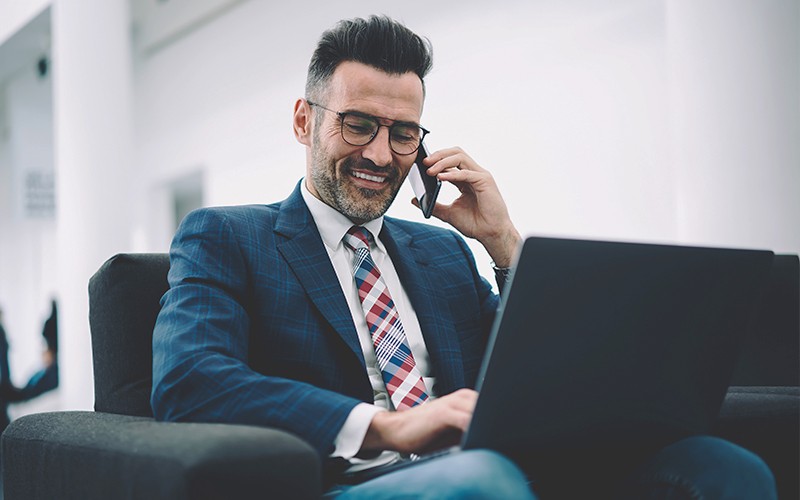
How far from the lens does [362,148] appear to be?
5.48ft

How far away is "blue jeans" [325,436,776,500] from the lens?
0.97 metres

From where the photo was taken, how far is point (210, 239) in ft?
4.94

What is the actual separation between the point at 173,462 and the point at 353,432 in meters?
0.30

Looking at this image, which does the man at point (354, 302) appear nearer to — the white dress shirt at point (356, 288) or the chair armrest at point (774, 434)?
the white dress shirt at point (356, 288)

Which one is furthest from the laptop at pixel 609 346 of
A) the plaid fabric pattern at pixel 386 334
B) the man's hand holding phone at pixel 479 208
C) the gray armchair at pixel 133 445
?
the man's hand holding phone at pixel 479 208

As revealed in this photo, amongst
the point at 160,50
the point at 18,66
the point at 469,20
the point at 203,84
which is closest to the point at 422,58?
the point at 469,20

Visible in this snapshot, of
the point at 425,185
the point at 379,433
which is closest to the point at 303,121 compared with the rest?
the point at 425,185

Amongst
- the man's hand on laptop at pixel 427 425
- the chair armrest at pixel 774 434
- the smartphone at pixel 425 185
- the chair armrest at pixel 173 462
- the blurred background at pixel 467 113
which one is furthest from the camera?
the blurred background at pixel 467 113

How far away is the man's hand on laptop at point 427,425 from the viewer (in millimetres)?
1121

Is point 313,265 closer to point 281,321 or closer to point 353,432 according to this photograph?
point 281,321

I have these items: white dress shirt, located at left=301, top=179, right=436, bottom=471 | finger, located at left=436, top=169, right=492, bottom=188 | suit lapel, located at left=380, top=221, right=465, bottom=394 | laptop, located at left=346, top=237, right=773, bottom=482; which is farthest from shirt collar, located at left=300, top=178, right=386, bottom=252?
Answer: laptop, located at left=346, top=237, right=773, bottom=482

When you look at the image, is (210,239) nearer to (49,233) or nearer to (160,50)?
(160,50)

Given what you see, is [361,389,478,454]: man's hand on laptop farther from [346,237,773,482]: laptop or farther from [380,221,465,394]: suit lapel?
[380,221,465,394]: suit lapel

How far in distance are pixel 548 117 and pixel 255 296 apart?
2.91 meters
